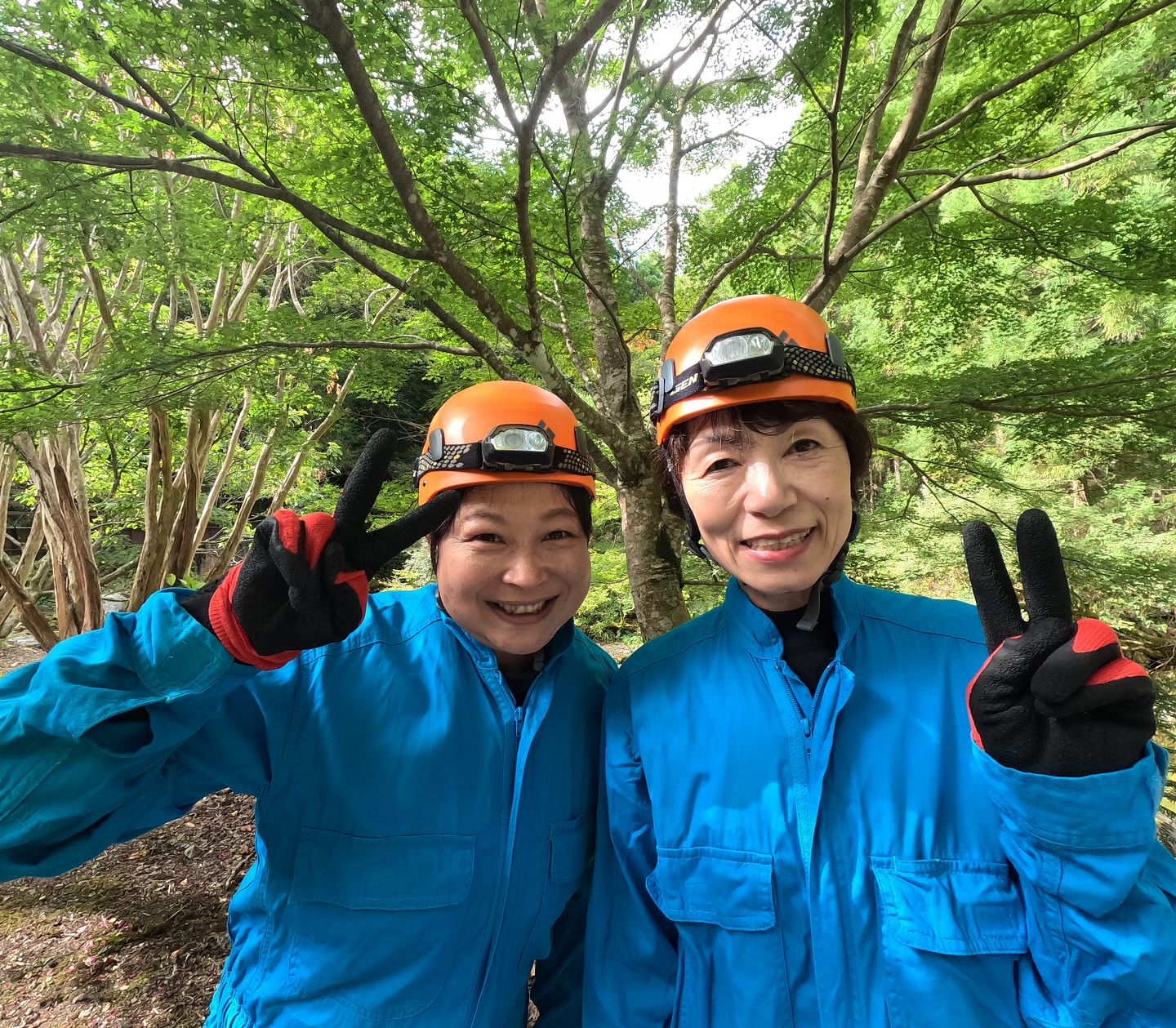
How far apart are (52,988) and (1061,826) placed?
4.46 meters

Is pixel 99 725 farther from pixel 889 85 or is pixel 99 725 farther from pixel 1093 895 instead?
pixel 889 85

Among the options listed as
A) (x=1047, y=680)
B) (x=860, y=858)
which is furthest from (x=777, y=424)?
(x=860, y=858)

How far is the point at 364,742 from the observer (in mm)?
1291

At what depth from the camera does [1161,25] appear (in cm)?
240

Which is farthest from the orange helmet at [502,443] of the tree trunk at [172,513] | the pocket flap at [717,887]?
the tree trunk at [172,513]

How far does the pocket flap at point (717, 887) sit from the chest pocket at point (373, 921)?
46 cm

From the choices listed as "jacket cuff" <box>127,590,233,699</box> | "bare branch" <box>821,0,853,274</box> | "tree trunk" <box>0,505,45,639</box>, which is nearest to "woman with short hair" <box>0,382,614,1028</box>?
"jacket cuff" <box>127,590,233,699</box>

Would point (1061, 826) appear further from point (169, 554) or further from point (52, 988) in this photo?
point (169, 554)

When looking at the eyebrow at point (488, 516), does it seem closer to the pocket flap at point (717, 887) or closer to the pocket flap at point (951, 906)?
the pocket flap at point (717, 887)

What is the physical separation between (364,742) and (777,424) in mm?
1250

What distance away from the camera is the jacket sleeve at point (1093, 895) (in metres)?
0.88

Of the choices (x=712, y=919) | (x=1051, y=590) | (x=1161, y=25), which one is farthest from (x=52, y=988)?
(x=1161, y=25)

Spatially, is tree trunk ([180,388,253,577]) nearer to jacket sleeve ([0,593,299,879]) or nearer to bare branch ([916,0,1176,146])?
jacket sleeve ([0,593,299,879])

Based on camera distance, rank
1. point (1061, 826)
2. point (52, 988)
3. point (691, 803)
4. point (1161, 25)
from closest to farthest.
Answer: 1. point (1061, 826)
2. point (691, 803)
3. point (1161, 25)
4. point (52, 988)
